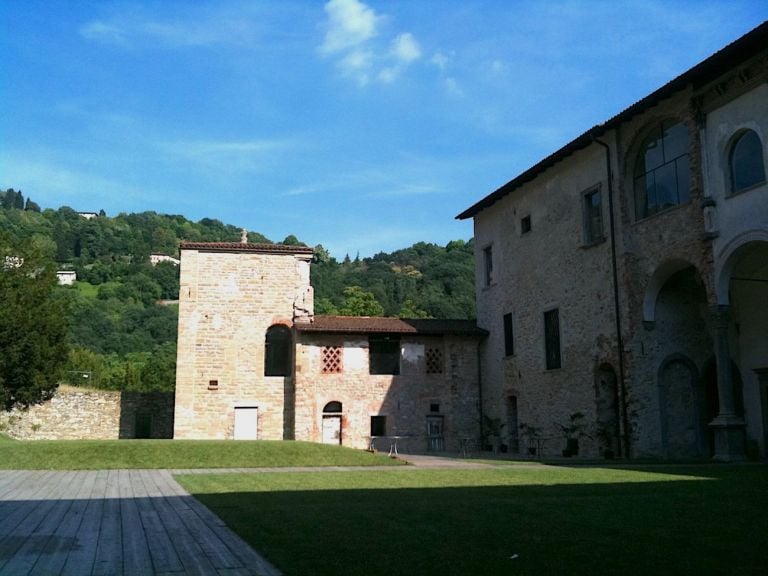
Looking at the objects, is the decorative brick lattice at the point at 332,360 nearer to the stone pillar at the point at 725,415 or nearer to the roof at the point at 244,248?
the roof at the point at 244,248

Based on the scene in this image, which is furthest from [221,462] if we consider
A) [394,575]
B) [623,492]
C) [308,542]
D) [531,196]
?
[531,196]

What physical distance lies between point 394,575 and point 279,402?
77.6ft

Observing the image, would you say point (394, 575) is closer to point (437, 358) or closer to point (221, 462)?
point (221, 462)

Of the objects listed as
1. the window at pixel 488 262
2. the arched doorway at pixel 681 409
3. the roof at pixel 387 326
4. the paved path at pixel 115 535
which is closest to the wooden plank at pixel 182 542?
the paved path at pixel 115 535

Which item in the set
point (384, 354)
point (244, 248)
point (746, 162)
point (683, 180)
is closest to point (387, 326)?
point (384, 354)

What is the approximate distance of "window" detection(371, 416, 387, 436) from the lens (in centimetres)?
2763

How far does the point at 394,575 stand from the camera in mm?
4715

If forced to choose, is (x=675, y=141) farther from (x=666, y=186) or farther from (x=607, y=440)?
(x=607, y=440)

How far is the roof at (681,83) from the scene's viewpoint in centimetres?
1587

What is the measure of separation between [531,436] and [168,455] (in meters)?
13.3

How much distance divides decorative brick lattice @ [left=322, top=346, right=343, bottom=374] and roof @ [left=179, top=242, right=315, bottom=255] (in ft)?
15.2

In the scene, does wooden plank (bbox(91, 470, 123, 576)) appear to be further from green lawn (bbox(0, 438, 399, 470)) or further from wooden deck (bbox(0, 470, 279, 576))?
green lawn (bbox(0, 438, 399, 470))

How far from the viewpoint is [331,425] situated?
88.9ft

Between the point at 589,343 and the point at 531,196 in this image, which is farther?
the point at 531,196
